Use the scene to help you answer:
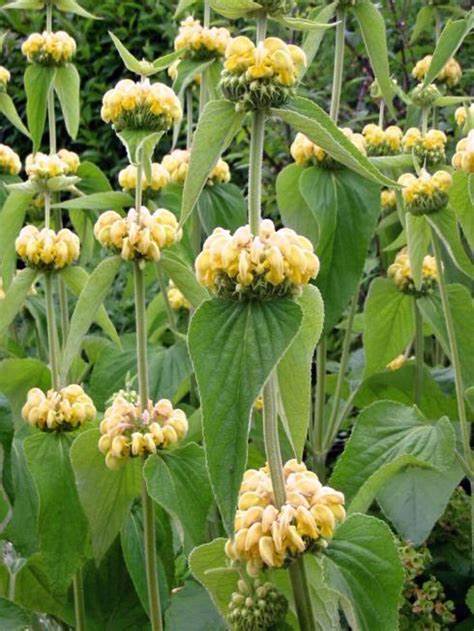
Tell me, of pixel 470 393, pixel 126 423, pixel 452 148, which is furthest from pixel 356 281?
pixel 452 148

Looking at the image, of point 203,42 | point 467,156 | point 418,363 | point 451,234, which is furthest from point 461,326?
point 203,42

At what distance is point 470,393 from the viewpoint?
1228 millimetres

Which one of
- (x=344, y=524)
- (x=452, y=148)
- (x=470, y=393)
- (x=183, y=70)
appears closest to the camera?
(x=344, y=524)

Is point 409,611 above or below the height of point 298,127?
below

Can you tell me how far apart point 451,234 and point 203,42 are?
23.2 inches

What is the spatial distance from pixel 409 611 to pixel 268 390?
674mm

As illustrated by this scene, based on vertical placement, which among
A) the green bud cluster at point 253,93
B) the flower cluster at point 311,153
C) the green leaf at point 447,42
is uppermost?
the green leaf at point 447,42

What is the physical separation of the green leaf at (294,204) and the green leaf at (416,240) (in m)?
0.18

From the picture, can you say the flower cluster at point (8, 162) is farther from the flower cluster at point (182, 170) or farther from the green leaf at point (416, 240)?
the green leaf at point (416, 240)

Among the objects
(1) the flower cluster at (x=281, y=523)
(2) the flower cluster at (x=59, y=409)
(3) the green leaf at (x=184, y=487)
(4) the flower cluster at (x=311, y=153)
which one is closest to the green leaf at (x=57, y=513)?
(2) the flower cluster at (x=59, y=409)

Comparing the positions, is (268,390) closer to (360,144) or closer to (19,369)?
(19,369)

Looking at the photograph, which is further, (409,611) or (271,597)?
(409,611)

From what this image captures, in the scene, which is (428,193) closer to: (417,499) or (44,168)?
(417,499)

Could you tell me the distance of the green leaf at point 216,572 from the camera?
0.85 meters
